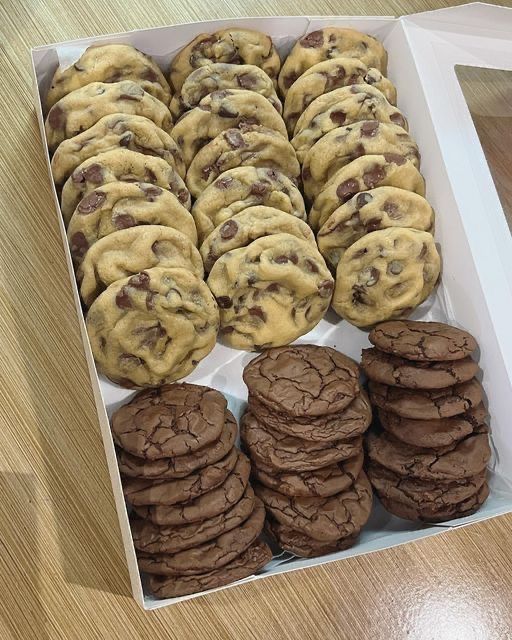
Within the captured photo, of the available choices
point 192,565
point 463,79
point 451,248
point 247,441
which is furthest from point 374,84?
point 192,565

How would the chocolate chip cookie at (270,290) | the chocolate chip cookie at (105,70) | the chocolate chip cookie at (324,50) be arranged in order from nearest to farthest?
the chocolate chip cookie at (270,290), the chocolate chip cookie at (105,70), the chocolate chip cookie at (324,50)

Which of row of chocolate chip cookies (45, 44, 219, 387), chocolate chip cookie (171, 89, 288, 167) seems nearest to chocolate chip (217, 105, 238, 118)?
chocolate chip cookie (171, 89, 288, 167)

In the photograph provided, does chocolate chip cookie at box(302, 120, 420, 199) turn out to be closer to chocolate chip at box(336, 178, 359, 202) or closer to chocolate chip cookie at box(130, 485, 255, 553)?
chocolate chip at box(336, 178, 359, 202)

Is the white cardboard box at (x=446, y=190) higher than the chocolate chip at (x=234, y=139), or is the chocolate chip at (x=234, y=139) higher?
the chocolate chip at (x=234, y=139)

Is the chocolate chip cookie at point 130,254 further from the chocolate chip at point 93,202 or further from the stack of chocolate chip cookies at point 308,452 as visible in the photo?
the stack of chocolate chip cookies at point 308,452

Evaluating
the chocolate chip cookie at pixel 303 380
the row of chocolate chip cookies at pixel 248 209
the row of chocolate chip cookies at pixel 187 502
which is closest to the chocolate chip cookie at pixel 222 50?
the row of chocolate chip cookies at pixel 248 209

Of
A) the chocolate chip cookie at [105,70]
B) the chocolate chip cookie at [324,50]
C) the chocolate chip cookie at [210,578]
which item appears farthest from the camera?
the chocolate chip cookie at [324,50]

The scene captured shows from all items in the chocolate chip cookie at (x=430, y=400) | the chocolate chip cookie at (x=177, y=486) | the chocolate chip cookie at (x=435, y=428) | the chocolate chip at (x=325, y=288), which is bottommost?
the chocolate chip cookie at (x=435, y=428)
